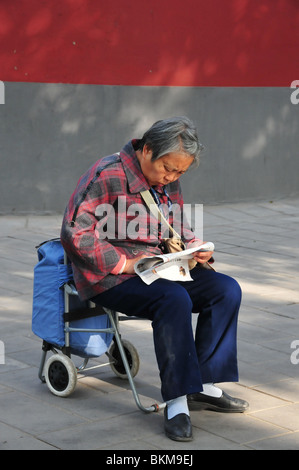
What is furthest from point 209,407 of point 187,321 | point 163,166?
point 163,166

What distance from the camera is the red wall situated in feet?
29.0

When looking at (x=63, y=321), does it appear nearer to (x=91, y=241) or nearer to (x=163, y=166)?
(x=91, y=241)

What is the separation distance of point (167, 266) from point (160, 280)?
0.27 ft

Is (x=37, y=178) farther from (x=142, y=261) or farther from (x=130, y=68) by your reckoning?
→ (x=142, y=261)

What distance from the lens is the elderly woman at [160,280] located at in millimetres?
3969

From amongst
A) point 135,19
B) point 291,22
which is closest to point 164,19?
point 135,19

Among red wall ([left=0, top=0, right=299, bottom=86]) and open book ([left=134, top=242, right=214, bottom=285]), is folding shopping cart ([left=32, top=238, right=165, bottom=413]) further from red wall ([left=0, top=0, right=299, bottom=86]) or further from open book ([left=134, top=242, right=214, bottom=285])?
red wall ([left=0, top=0, right=299, bottom=86])

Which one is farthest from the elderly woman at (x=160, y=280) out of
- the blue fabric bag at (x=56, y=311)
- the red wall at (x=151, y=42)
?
the red wall at (x=151, y=42)

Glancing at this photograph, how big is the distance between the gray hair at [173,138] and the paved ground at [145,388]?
125 centimetres

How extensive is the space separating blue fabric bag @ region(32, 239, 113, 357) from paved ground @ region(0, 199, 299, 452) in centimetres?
27

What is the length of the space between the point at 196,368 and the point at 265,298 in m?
2.50

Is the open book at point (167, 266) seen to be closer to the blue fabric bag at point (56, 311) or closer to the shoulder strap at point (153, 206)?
the shoulder strap at point (153, 206)

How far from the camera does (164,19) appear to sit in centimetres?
956

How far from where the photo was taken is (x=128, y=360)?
4703 mm
